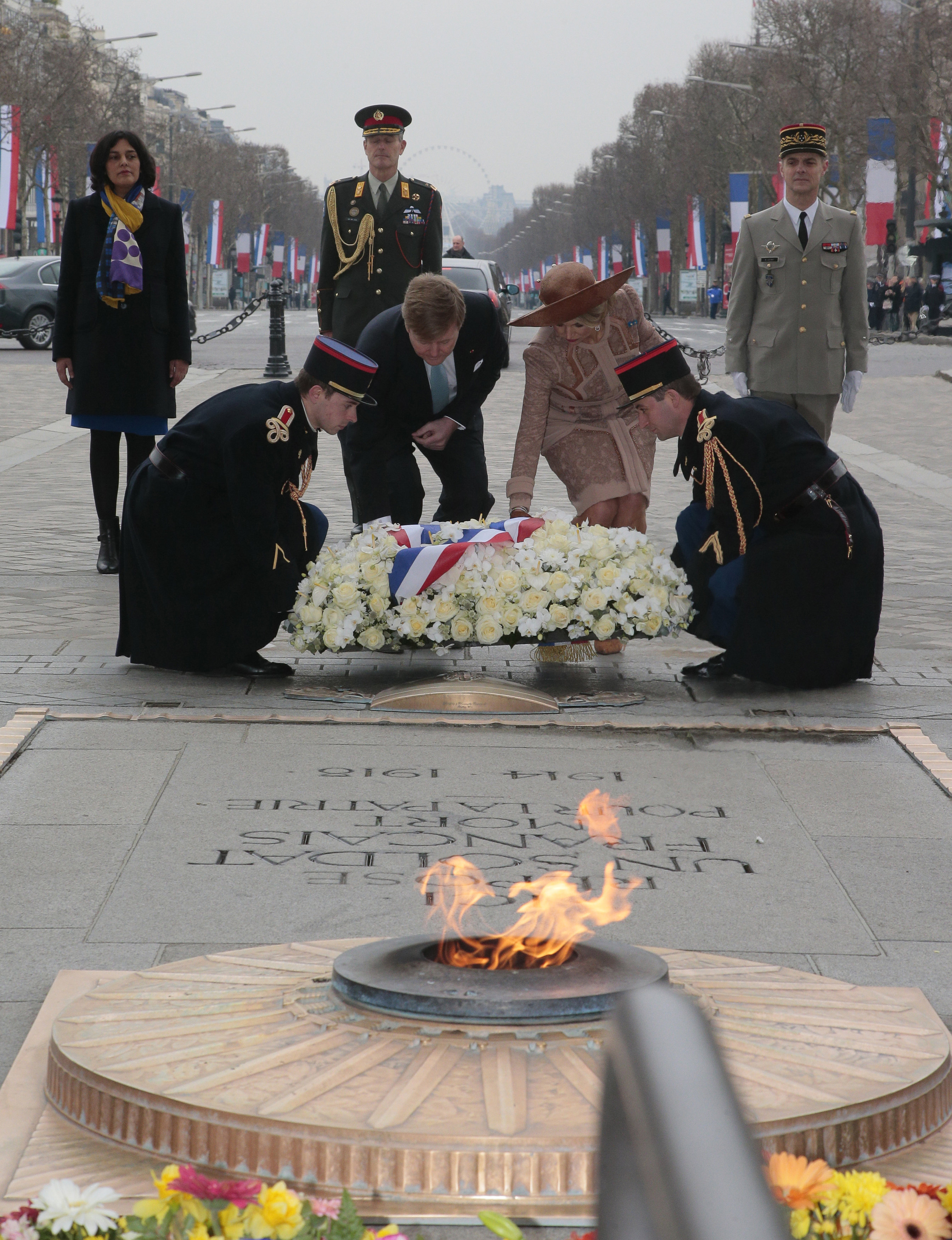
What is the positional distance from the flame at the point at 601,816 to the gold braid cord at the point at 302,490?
1889 millimetres

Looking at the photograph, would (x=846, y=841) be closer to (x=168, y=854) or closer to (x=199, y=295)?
(x=168, y=854)

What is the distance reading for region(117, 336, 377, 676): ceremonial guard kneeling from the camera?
5922 millimetres

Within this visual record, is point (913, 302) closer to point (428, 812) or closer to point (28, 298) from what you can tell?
point (28, 298)

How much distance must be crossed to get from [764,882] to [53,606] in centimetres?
474

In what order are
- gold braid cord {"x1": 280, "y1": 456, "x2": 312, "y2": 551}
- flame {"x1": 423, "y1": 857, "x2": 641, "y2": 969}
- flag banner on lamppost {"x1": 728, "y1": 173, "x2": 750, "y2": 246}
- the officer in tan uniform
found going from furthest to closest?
1. flag banner on lamppost {"x1": 728, "y1": 173, "x2": 750, "y2": 246}
2. the officer in tan uniform
3. gold braid cord {"x1": 280, "y1": 456, "x2": 312, "y2": 551}
4. flame {"x1": 423, "y1": 857, "x2": 641, "y2": 969}

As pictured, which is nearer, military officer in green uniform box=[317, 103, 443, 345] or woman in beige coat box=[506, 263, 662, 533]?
woman in beige coat box=[506, 263, 662, 533]

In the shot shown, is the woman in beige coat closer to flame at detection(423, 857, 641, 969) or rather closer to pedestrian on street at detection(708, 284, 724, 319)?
flame at detection(423, 857, 641, 969)

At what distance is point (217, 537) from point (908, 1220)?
4.47 m

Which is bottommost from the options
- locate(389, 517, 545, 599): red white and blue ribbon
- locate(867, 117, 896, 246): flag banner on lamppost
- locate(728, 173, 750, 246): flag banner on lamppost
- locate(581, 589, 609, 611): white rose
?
locate(581, 589, 609, 611): white rose

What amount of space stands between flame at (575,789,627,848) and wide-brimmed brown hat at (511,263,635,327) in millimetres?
2461

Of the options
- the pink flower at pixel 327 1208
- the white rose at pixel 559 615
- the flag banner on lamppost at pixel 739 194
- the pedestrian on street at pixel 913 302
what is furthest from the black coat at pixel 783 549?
the flag banner on lamppost at pixel 739 194

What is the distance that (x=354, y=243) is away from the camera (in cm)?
887

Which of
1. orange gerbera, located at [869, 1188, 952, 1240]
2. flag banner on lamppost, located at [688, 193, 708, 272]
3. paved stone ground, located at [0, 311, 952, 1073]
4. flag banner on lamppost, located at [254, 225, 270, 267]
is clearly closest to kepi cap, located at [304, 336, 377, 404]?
paved stone ground, located at [0, 311, 952, 1073]

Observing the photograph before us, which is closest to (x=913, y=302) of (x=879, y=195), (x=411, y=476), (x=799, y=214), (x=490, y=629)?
(x=879, y=195)
